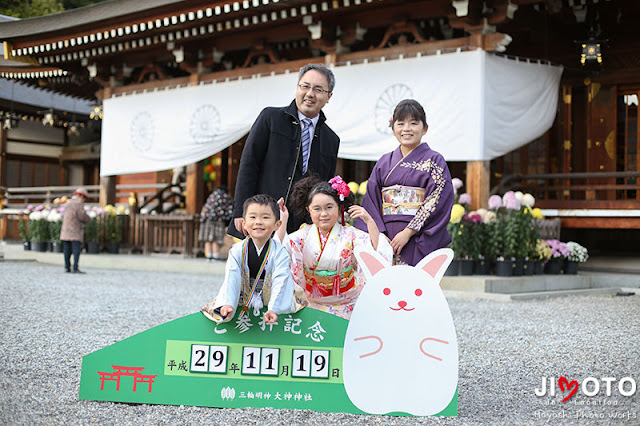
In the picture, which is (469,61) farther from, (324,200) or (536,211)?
(324,200)

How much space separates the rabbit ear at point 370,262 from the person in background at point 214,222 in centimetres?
770

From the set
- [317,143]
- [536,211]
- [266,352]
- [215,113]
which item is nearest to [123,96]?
[215,113]

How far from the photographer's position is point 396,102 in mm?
8273

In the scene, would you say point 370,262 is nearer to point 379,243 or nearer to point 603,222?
point 379,243

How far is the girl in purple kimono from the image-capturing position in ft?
10.3

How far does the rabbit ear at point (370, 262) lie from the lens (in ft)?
8.59

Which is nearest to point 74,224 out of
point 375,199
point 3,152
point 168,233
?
point 168,233

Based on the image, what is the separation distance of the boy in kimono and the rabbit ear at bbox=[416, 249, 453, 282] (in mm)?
574

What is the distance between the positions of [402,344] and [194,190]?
8884mm

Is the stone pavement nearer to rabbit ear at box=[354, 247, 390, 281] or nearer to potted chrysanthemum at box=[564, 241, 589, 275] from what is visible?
potted chrysanthemum at box=[564, 241, 589, 275]

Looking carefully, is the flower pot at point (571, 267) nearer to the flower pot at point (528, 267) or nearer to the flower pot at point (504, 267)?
the flower pot at point (528, 267)

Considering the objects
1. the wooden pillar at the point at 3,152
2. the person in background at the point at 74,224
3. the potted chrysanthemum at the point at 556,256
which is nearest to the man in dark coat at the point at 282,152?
the potted chrysanthemum at the point at 556,256

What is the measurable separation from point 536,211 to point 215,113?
5368 millimetres

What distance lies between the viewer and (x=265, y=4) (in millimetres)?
8312
